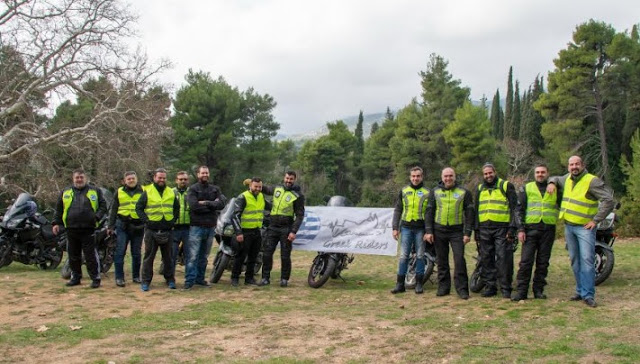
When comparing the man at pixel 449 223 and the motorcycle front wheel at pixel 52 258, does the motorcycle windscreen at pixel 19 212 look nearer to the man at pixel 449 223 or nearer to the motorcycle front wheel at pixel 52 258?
the motorcycle front wheel at pixel 52 258

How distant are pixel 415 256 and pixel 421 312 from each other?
1889 mm

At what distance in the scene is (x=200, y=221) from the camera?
A: 8.26 m

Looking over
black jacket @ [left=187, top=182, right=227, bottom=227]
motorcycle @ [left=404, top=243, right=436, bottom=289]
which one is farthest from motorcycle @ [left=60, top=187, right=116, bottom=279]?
motorcycle @ [left=404, top=243, right=436, bottom=289]

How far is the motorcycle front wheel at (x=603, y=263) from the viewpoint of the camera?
7.67 m

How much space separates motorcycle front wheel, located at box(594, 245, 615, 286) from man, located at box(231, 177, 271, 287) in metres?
4.78

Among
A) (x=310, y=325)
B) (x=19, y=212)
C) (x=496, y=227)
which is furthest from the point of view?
(x=19, y=212)

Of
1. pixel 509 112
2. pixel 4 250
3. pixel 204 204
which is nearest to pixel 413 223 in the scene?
pixel 204 204

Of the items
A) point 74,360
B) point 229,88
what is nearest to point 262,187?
point 74,360

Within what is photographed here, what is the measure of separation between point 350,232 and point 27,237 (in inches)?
231

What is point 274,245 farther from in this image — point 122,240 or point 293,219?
point 122,240

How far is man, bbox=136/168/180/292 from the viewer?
26.1ft

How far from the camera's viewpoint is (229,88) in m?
44.9

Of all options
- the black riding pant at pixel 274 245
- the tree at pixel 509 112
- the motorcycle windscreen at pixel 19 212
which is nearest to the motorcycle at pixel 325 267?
the black riding pant at pixel 274 245

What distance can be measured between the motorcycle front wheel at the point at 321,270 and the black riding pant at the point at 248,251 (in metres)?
0.90
